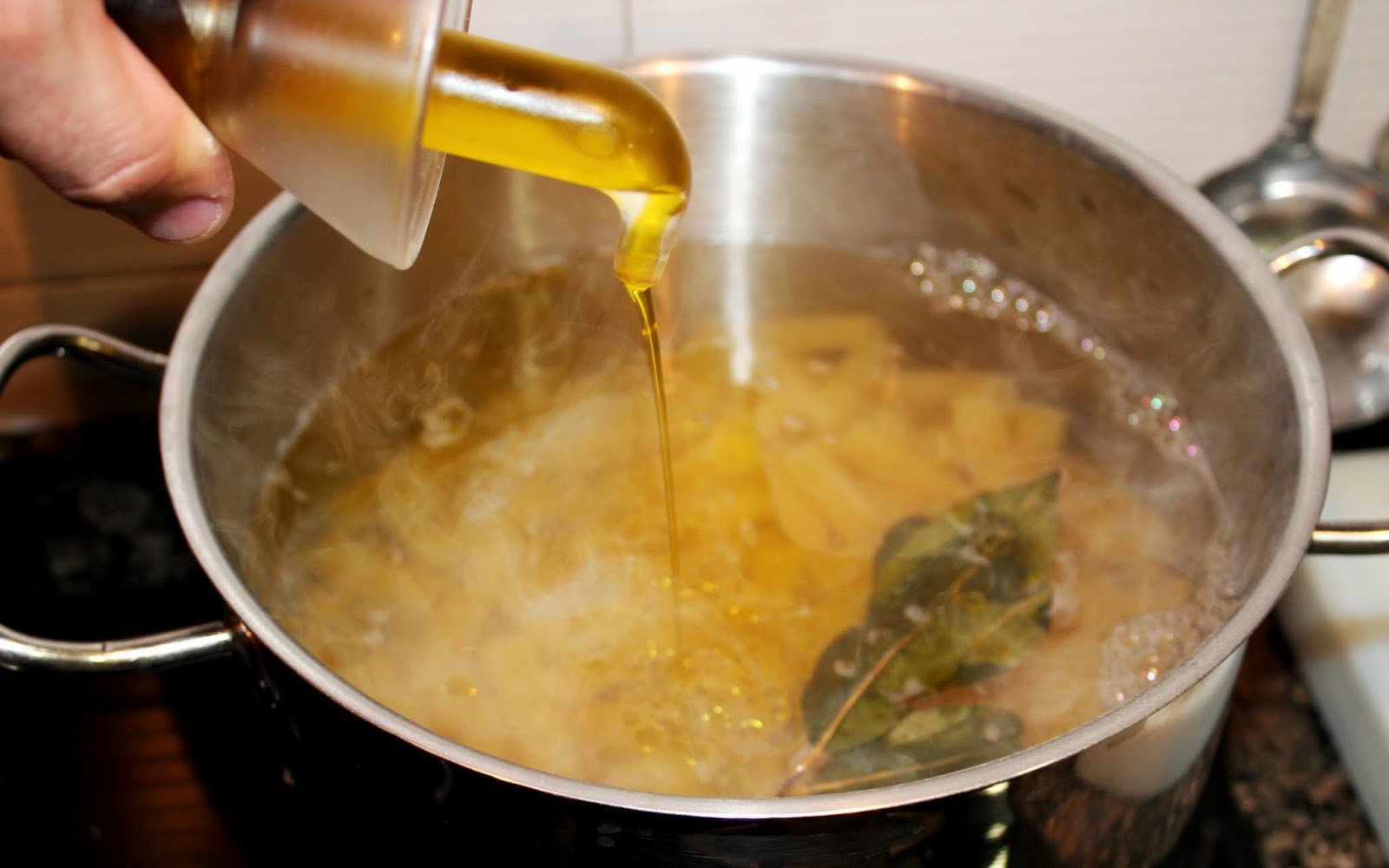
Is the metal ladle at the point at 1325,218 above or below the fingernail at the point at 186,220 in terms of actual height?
below

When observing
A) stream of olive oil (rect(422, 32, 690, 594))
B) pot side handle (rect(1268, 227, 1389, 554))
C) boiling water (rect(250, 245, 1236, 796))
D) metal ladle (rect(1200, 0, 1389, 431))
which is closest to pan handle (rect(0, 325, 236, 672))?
boiling water (rect(250, 245, 1236, 796))

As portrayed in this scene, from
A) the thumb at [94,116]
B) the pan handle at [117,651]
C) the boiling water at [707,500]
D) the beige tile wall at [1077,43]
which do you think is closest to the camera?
the thumb at [94,116]

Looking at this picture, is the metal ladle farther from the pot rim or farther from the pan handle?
the pan handle

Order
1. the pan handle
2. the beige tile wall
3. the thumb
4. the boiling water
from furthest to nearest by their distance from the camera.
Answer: the beige tile wall, the boiling water, the pan handle, the thumb

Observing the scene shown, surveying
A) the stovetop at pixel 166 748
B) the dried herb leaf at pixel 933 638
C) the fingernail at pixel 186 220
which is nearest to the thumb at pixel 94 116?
the fingernail at pixel 186 220

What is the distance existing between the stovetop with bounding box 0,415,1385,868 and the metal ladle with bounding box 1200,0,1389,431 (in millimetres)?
232

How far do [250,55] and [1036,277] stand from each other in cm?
59

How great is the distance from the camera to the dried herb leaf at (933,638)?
0.60 meters

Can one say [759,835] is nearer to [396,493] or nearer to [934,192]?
[396,493]

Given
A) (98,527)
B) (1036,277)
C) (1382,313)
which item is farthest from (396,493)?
(1382,313)

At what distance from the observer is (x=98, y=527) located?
86 centimetres

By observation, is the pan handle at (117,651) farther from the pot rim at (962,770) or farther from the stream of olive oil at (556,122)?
the stream of olive oil at (556,122)

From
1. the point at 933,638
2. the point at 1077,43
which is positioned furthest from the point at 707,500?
the point at 1077,43

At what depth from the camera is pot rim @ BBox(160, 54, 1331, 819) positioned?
1.44ft
